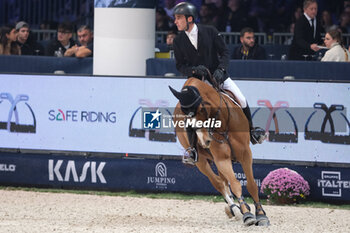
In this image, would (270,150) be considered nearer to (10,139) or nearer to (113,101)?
(113,101)

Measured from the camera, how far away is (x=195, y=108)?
945 cm

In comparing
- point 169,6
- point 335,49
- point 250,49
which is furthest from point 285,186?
point 169,6

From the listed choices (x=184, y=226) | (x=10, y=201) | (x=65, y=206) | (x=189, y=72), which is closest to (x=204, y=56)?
(x=189, y=72)

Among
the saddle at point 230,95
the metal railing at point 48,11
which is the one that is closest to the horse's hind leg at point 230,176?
the saddle at point 230,95

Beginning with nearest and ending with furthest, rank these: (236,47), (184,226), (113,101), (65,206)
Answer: (184,226), (65,206), (113,101), (236,47)

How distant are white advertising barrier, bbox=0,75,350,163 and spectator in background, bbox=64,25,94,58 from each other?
121cm

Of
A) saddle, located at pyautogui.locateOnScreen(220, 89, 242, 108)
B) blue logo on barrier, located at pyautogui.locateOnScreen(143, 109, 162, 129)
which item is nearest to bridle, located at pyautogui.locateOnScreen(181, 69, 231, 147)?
saddle, located at pyautogui.locateOnScreen(220, 89, 242, 108)

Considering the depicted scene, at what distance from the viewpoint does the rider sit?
10.2m

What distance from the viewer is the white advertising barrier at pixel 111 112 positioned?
1221cm

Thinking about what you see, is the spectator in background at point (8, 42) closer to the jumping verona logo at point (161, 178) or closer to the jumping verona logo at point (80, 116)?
the jumping verona logo at point (80, 116)

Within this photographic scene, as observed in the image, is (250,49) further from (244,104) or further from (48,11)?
(48,11)

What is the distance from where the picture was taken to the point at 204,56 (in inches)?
410

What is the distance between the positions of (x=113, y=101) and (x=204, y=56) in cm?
295

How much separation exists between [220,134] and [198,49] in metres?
1.21
